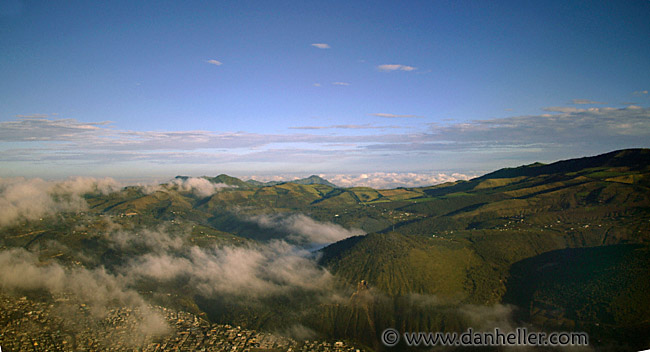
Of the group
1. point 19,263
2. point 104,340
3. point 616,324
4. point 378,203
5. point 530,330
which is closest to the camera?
point 104,340

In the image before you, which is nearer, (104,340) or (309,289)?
(104,340)

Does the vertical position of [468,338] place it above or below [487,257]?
below

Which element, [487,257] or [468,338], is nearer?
[468,338]

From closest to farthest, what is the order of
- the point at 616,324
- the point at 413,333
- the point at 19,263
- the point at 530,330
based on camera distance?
the point at 19,263, the point at 616,324, the point at 530,330, the point at 413,333

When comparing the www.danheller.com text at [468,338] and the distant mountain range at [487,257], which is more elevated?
the distant mountain range at [487,257]

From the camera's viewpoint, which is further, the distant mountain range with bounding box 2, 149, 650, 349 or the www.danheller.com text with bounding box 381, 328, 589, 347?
the distant mountain range with bounding box 2, 149, 650, 349

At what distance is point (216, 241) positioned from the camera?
2692 inches

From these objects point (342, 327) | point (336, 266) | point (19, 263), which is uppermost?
point (19, 263)

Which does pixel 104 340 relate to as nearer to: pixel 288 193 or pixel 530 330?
pixel 530 330

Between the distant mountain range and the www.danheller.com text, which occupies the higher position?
the distant mountain range

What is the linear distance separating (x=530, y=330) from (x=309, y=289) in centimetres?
2629

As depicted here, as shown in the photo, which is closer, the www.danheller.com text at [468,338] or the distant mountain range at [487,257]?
the www.danheller.com text at [468,338]

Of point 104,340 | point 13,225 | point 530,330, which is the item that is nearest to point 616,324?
point 530,330

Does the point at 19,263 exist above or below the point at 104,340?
above
